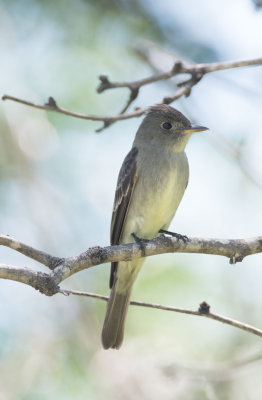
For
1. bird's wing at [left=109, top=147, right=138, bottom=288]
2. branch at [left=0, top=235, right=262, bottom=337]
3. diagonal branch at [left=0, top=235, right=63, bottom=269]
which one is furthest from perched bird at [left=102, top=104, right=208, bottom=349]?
diagonal branch at [left=0, top=235, right=63, bottom=269]

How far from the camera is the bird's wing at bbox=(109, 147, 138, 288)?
532 cm

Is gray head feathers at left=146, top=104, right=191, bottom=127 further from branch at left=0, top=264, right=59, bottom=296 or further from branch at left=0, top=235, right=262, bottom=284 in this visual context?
branch at left=0, top=264, right=59, bottom=296

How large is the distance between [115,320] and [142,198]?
993 millimetres

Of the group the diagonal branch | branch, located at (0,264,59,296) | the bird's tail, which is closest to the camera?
branch, located at (0,264,59,296)

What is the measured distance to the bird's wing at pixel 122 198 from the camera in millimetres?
5324

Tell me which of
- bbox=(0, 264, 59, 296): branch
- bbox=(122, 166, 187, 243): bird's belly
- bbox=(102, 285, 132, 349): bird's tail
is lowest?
bbox=(0, 264, 59, 296): branch

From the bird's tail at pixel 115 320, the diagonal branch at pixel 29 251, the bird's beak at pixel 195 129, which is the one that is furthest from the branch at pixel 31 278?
the bird's beak at pixel 195 129

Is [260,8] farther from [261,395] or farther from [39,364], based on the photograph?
[39,364]

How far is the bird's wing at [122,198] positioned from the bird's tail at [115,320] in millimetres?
135

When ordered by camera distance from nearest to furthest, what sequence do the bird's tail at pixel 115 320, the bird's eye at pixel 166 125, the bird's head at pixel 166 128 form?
the bird's tail at pixel 115 320 < the bird's head at pixel 166 128 < the bird's eye at pixel 166 125

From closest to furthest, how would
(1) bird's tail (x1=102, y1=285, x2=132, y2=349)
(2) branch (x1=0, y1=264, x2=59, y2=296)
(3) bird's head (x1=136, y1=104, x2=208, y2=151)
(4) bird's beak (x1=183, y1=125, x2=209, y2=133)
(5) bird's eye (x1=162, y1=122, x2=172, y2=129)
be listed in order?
(2) branch (x1=0, y1=264, x2=59, y2=296), (1) bird's tail (x1=102, y1=285, x2=132, y2=349), (4) bird's beak (x1=183, y1=125, x2=209, y2=133), (3) bird's head (x1=136, y1=104, x2=208, y2=151), (5) bird's eye (x1=162, y1=122, x2=172, y2=129)

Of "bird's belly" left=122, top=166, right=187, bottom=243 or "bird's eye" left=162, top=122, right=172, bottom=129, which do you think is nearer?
"bird's belly" left=122, top=166, right=187, bottom=243

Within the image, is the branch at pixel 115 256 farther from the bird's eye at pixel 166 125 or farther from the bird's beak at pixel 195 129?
the bird's eye at pixel 166 125

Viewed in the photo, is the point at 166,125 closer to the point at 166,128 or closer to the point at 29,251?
the point at 166,128
